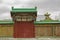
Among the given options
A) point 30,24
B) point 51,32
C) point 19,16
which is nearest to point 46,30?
point 51,32

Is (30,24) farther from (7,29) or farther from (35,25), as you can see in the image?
(7,29)

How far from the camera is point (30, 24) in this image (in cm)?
2759

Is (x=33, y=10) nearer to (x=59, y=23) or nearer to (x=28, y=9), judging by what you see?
(x=28, y=9)

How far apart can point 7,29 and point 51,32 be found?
7.11 m

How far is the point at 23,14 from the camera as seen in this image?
89.9ft

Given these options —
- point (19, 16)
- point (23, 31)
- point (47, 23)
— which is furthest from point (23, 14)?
point (47, 23)

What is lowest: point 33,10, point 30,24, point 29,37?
point 29,37

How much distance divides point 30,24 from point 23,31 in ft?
4.86

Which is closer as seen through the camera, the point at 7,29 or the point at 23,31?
the point at 23,31

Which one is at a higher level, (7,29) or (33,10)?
(33,10)

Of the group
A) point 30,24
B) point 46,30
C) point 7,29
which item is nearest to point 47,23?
point 46,30

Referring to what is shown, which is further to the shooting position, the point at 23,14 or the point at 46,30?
the point at 46,30

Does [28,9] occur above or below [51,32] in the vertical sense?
above

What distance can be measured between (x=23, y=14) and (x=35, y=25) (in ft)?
11.0
